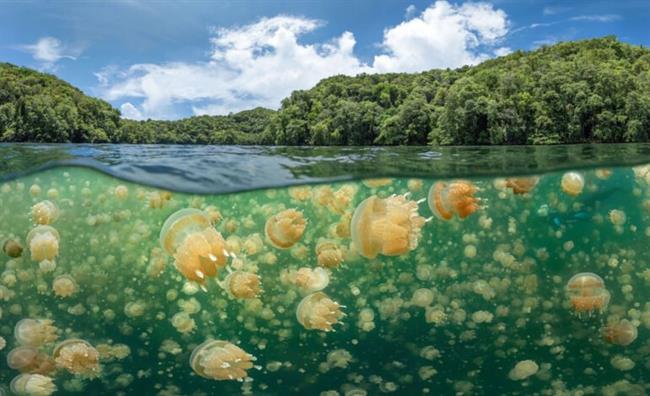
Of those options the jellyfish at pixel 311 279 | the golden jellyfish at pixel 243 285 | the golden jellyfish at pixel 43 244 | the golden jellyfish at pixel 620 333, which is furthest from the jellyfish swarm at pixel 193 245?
the golden jellyfish at pixel 620 333

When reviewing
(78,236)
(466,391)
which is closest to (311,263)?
(466,391)

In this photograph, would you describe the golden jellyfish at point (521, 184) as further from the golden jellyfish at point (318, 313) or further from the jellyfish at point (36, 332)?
the jellyfish at point (36, 332)

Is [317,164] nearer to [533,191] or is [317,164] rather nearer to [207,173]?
[207,173]

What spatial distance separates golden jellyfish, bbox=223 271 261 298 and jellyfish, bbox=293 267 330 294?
0.41 meters

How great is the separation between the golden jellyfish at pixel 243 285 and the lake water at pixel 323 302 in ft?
0.05

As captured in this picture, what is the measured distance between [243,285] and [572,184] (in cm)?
454

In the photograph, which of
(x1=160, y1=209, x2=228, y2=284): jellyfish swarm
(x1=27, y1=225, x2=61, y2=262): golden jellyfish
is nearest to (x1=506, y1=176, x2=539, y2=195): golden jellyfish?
(x1=160, y1=209, x2=228, y2=284): jellyfish swarm

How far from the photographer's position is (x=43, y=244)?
5676 mm

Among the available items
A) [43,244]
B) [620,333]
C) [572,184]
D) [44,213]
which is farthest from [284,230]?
[572,184]

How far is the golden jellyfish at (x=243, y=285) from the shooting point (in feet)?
17.9

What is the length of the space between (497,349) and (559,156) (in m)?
3.60

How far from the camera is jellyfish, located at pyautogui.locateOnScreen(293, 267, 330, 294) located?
5.47 metres

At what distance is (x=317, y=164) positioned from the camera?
746 centimetres

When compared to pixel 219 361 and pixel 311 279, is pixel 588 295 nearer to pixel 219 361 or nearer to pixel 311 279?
pixel 311 279
